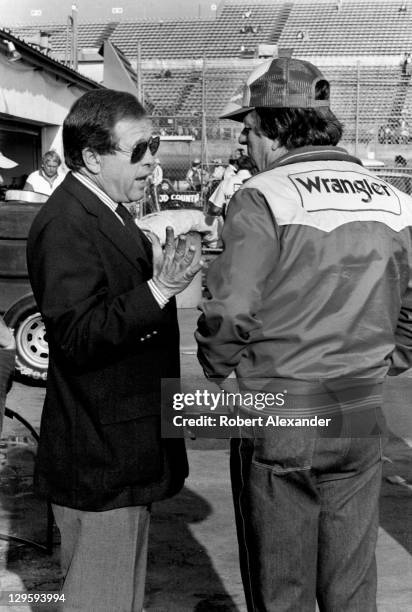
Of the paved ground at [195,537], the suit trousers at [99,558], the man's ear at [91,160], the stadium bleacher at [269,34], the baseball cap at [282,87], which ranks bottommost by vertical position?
the paved ground at [195,537]

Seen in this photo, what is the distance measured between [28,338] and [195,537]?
3750 millimetres

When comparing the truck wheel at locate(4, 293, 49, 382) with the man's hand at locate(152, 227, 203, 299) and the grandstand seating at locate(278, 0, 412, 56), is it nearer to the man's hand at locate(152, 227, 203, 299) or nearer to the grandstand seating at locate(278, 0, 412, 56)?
the man's hand at locate(152, 227, 203, 299)

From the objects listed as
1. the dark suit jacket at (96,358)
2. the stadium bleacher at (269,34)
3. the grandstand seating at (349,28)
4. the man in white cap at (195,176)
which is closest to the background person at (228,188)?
the man in white cap at (195,176)

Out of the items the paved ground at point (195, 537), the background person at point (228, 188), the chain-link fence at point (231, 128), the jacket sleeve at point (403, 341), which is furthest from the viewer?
the chain-link fence at point (231, 128)

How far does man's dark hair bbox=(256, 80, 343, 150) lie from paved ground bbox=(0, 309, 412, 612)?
1982 millimetres

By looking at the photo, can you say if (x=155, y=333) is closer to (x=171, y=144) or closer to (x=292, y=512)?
(x=292, y=512)

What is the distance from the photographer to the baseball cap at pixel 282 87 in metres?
2.49

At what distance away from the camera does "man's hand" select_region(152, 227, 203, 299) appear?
2.37m

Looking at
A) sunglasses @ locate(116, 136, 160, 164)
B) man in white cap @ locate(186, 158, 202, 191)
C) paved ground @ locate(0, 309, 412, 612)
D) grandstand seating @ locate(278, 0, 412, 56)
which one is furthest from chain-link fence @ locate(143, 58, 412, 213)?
grandstand seating @ locate(278, 0, 412, 56)

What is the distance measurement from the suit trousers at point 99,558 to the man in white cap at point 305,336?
307 millimetres

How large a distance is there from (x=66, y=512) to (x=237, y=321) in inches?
28.4

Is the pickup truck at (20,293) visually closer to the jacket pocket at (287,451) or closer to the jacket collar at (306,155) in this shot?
the jacket collar at (306,155)

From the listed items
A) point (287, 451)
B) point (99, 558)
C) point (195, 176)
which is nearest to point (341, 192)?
point (287, 451)

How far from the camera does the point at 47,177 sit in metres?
12.0
